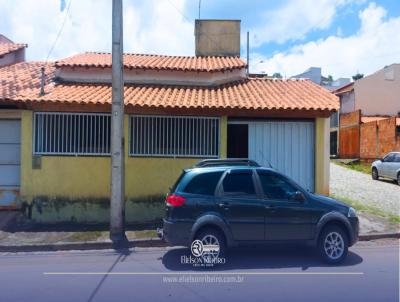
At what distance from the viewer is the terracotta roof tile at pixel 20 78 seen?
1004 cm

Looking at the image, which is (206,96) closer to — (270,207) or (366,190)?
(270,207)

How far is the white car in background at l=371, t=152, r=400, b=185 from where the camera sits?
1686cm

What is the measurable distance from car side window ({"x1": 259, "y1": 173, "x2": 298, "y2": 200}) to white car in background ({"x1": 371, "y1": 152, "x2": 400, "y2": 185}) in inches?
489

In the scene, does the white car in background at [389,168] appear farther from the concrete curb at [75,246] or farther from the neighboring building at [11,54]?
the neighboring building at [11,54]

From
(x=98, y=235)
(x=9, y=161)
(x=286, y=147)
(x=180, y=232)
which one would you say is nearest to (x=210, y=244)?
(x=180, y=232)

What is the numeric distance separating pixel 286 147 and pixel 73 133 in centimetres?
547

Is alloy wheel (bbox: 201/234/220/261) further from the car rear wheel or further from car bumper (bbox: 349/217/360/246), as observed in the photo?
car bumper (bbox: 349/217/360/246)

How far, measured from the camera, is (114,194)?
26.3 feet

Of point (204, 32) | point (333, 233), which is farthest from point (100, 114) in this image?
point (204, 32)

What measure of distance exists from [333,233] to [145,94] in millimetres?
6081

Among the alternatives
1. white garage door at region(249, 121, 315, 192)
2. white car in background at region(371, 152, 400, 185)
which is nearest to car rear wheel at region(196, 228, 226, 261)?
white garage door at region(249, 121, 315, 192)

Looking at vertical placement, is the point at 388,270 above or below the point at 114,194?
below

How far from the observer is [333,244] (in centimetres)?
629

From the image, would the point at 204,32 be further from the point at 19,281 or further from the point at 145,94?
the point at 19,281
